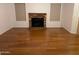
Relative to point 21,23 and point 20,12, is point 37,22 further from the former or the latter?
point 20,12

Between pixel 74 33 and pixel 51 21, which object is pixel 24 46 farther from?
pixel 51 21

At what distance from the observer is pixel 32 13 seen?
4.73m

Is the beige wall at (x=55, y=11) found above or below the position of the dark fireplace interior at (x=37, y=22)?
above

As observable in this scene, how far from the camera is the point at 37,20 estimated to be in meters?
4.87

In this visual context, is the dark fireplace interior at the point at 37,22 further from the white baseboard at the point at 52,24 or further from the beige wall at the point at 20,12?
the beige wall at the point at 20,12

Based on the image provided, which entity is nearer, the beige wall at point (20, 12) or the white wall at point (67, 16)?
the white wall at point (67, 16)

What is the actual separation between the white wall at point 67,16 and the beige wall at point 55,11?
0.19 m

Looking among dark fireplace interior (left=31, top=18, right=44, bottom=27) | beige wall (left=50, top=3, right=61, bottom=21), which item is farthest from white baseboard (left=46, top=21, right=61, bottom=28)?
dark fireplace interior (left=31, top=18, right=44, bottom=27)

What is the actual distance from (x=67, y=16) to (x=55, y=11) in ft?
2.75

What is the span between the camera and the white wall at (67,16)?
3.72 metres

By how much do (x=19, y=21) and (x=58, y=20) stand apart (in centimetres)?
161

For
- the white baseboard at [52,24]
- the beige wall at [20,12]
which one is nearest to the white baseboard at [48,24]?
the white baseboard at [52,24]

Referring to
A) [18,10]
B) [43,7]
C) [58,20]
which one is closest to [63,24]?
[58,20]

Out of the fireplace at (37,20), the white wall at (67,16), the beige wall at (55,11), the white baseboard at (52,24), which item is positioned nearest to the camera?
the white wall at (67,16)
